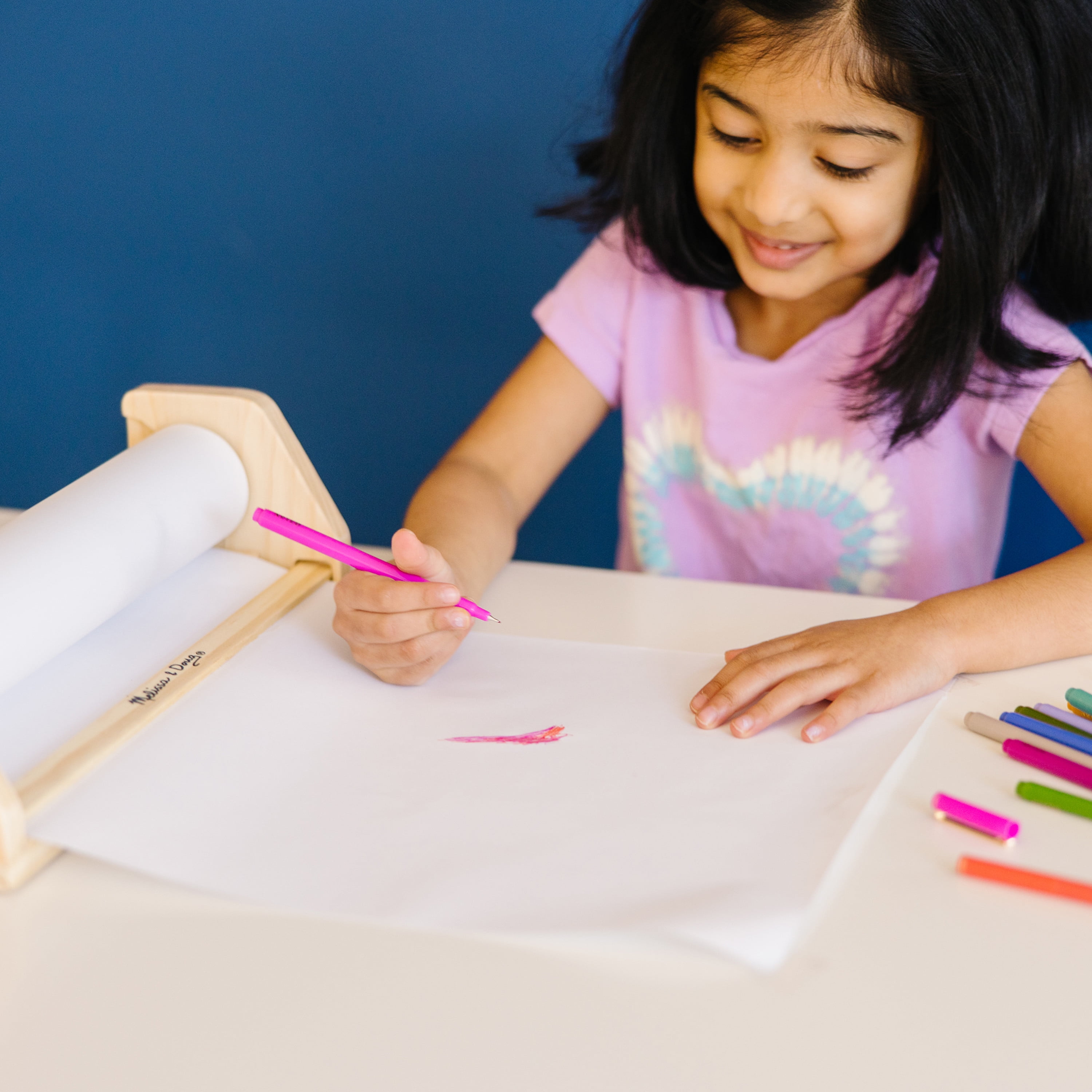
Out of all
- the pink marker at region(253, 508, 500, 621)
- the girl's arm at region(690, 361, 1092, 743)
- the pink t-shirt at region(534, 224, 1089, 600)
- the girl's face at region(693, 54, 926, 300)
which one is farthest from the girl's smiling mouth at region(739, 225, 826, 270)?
the pink marker at region(253, 508, 500, 621)

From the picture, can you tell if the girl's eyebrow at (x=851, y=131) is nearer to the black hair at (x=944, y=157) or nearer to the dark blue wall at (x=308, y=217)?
the black hair at (x=944, y=157)

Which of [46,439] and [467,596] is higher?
[467,596]

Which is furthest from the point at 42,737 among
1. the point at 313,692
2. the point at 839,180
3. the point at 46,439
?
the point at 46,439

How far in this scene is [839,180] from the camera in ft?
2.35

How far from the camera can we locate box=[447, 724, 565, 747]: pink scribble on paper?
1.70 ft

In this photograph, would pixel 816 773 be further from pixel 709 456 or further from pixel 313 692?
pixel 709 456

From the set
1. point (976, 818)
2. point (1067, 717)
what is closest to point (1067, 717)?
point (1067, 717)

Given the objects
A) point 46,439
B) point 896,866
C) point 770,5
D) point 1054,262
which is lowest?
point 46,439

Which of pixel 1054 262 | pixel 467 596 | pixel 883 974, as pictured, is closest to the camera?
pixel 883 974

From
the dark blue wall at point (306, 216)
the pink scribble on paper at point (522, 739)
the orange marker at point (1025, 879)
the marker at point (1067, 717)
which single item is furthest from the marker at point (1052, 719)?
the dark blue wall at point (306, 216)

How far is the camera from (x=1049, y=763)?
1.63 feet

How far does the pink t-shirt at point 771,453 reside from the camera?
89 cm

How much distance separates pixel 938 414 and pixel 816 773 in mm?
408

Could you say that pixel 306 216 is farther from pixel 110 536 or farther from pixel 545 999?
pixel 545 999
